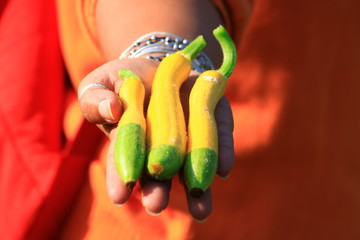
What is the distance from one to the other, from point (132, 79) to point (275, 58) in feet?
1.09

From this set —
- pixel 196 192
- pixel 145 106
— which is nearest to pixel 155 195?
pixel 196 192

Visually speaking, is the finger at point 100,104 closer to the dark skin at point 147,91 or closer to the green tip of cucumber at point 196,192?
the dark skin at point 147,91

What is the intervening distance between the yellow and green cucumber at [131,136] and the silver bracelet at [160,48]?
0.41ft

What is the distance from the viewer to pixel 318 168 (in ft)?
2.52

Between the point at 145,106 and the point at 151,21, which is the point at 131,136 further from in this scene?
the point at 151,21

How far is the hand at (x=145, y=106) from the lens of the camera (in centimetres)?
46

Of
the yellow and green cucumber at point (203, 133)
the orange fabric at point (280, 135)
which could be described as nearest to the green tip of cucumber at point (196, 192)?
the yellow and green cucumber at point (203, 133)

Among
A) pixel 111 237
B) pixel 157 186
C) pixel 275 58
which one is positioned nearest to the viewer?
pixel 157 186

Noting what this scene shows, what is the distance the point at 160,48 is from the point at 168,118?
192 mm

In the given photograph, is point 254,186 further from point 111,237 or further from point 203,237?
point 111,237

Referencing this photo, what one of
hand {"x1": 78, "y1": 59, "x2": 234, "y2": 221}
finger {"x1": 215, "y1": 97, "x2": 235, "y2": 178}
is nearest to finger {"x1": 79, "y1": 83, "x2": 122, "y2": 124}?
hand {"x1": 78, "y1": 59, "x2": 234, "y2": 221}

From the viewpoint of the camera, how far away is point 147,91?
1.92 ft

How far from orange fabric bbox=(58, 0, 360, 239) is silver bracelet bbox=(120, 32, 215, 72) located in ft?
0.37

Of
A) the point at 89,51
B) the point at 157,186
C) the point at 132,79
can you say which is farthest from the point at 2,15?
the point at 157,186
